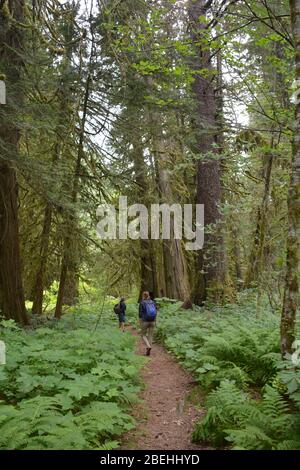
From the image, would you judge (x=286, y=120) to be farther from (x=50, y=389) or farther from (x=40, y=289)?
(x=40, y=289)

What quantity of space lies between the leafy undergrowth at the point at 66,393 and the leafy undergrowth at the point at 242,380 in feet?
3.56

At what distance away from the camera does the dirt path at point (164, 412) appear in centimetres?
478

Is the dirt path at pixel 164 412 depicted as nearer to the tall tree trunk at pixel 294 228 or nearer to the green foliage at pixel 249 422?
the green foliage at pixel 249 422

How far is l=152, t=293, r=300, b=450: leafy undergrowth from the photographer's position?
12.8 feet

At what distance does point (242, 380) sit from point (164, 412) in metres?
1.23

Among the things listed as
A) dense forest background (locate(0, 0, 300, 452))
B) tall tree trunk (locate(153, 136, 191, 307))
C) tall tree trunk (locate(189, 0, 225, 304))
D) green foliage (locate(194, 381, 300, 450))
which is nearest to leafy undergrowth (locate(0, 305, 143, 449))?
green foliage (locate(194, 381, 300, 450))

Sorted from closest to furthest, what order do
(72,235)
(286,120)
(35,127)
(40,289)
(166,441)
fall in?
(166,441)
(35,127)
(286,120)
(72,235)
(40,289)

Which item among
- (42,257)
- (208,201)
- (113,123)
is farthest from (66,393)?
(208,201)

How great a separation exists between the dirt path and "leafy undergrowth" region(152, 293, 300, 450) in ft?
0.96

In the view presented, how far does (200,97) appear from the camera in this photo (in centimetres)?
1255

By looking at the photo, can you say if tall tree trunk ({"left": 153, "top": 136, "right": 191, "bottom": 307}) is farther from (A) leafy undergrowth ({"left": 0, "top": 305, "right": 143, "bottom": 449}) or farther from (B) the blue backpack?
(A) leafy undergrowth ({"left": 0, "top": 305, "right": 143, "bottom": 449})
